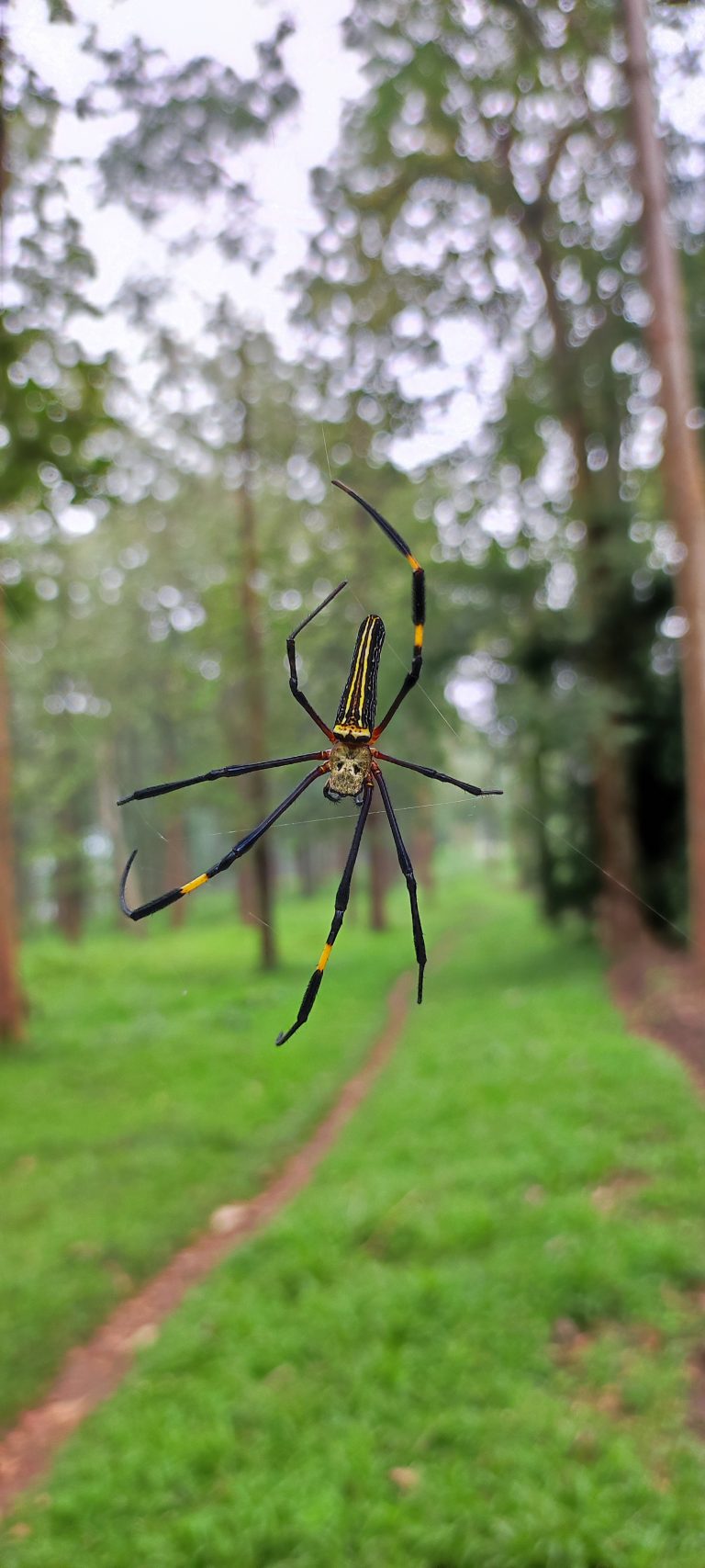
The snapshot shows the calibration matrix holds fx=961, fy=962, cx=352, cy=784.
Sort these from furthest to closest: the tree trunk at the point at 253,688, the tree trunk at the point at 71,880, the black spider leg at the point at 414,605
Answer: the tree trunk at the point at 71,880, the tree trunk at the point at 253,688, the black spider leg at the point at 414,605

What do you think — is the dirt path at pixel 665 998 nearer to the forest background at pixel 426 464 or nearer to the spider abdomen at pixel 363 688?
the forest background at pixel 426 464

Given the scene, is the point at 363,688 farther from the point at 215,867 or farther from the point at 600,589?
the point at 600,589

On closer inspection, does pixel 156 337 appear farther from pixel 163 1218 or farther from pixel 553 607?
pixel 553 607

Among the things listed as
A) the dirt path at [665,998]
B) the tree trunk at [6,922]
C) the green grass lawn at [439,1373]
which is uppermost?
the tree trunk at [6,922]

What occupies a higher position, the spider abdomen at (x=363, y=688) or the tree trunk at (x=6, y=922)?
the spider abdomen at (x=363, y=688)

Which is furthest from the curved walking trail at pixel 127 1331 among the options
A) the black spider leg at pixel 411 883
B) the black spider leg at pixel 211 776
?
the black spider leg at pixel 211 776

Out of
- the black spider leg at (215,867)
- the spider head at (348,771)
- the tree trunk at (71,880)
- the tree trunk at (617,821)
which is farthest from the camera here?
the tree trunk at (71,880)

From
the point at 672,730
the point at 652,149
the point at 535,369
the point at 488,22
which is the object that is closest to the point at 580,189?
the point at 652,149
